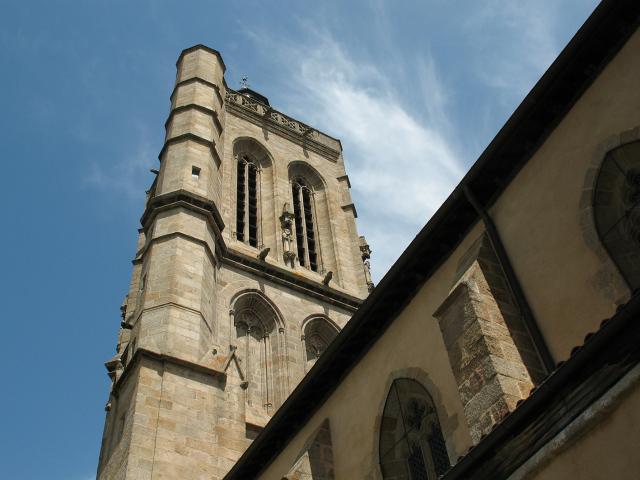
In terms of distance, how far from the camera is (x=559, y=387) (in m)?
6.07

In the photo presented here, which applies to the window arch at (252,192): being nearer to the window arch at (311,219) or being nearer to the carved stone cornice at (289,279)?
the window arch at (311,219)

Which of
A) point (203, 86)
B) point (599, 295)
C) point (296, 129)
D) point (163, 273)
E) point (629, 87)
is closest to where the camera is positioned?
point (599, 295)

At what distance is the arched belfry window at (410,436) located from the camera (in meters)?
8.56

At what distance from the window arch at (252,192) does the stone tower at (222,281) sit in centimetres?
5

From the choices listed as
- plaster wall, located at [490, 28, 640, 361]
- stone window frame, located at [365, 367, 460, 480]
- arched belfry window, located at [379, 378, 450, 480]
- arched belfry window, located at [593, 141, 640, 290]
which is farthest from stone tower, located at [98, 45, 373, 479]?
arched belfry window, located at [593, 141, 640, 290]

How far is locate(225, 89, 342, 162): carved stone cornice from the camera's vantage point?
30.0m

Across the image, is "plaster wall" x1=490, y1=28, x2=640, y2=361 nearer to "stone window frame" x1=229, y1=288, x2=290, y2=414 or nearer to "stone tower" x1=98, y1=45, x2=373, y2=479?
"stone tower" x1=98, y1=45, x2=373, y2=479

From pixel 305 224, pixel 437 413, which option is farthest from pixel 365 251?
pixel 437 413

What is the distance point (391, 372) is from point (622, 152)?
3.83 metres

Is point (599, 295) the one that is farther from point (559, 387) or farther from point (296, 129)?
point (296, 129)

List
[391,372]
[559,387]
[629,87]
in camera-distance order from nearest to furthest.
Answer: [559,387], [629,87], [391,372]

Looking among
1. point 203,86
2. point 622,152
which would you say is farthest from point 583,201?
point 203,86

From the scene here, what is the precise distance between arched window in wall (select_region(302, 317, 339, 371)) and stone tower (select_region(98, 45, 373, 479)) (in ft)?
0.13

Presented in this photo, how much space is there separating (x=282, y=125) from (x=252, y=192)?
5.03m
